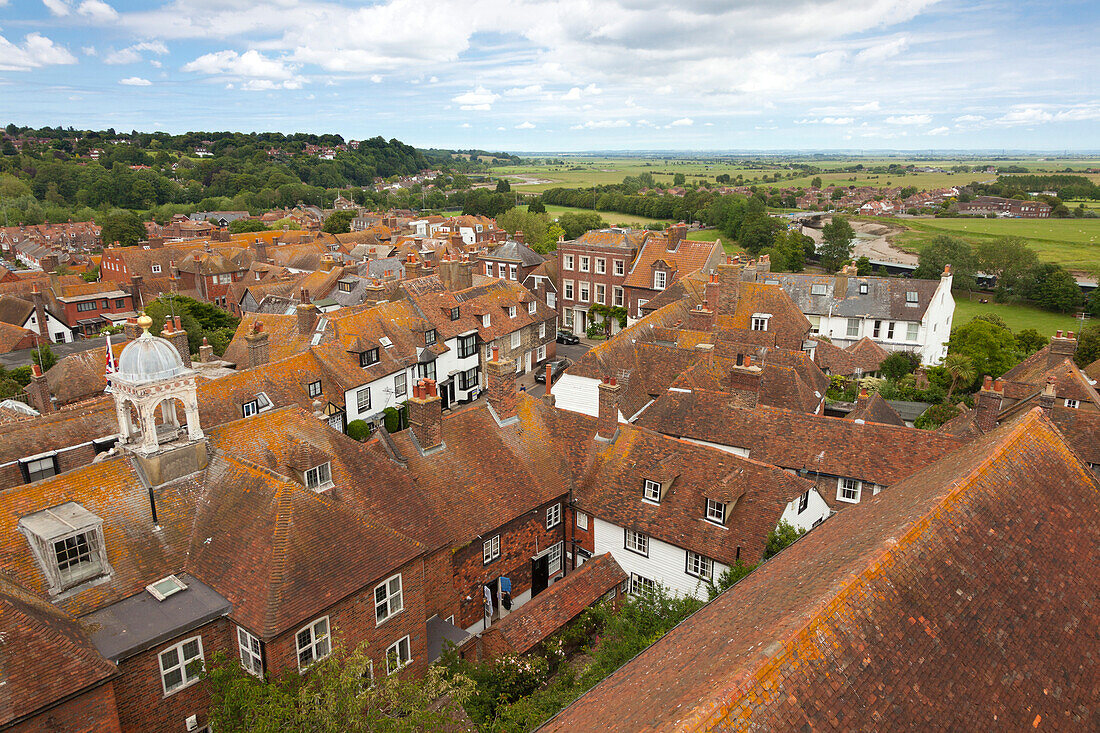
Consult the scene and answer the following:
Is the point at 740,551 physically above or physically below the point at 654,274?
below

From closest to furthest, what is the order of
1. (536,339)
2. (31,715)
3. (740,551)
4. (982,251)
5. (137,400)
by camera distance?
(31,715)
(137,400)
(740,551)
(536,339)
(982,251)

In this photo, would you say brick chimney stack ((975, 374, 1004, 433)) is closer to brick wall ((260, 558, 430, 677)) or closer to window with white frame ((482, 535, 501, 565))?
window with white frame ((482, 535, 501, 565))

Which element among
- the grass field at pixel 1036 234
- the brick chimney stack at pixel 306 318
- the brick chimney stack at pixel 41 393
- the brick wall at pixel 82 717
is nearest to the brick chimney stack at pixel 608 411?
the brick wall at pixel 82 717

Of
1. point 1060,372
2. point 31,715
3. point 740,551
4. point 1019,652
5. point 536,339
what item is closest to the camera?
point 1019,652

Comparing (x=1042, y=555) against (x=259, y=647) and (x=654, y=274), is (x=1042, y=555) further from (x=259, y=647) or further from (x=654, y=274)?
(x=654, y=274)

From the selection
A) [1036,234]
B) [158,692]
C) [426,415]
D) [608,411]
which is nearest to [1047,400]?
[608,411]

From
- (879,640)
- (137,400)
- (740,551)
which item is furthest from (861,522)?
(137,400)


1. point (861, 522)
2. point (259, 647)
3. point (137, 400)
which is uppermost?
point (137, 400)

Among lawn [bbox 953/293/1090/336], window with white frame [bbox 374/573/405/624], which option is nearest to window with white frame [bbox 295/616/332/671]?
window with white frame [bbox 374/573/405/624]

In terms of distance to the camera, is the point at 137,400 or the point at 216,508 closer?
the point at 137,400
